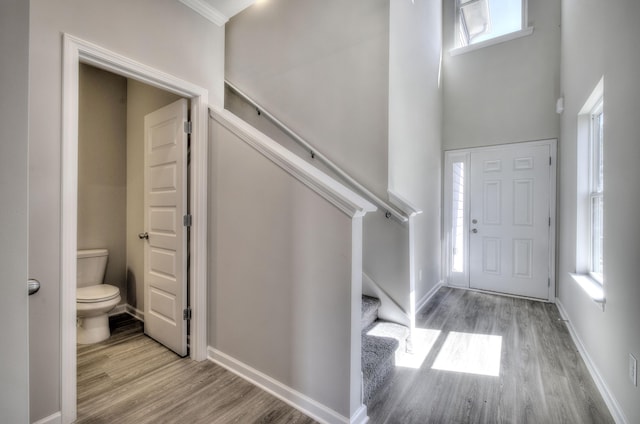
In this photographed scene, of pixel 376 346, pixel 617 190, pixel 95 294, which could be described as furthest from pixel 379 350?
pixel 95 294

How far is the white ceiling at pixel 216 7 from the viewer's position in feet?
6.81

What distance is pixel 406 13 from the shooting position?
292 centimetres

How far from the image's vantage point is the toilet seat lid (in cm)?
241

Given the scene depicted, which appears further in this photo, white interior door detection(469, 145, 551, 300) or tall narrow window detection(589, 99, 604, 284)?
white interior door detection(469, 145, 551, 300)

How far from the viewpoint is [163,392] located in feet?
5.92

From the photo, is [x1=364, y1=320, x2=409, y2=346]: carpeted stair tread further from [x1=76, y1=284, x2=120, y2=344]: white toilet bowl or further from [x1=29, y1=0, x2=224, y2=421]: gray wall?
[x1=76, y1=284, x2=120, y2=344]: white toilet bowl

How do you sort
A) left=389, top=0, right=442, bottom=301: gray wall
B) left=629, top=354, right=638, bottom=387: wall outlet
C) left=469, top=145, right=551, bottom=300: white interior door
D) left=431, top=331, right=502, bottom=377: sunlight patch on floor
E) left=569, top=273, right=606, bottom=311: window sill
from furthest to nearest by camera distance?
left=469, top=145, right=551, bottom=300: white interior door < left=389, top=0, right=442, bottom=301: gray wall < left=431, top=331, right=502, bottom=377: sunlight patch on floor < left=569, top=273, right=606, bottom=311: window sill < left=629, top=354, right=638, bottom=387: wall outlet

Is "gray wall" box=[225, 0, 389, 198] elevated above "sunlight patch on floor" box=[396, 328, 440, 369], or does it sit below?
above

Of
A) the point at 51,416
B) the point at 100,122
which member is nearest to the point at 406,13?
the point at 100,122

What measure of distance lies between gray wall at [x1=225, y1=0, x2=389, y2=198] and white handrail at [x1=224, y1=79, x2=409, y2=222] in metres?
0.06

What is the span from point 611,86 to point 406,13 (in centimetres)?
187

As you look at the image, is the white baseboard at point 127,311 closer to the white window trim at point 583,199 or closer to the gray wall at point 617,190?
the gray wall at point 617,190

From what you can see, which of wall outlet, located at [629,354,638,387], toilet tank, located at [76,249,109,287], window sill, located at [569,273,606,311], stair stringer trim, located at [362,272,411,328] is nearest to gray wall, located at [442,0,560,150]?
window sill, located at [569,273,606,311]

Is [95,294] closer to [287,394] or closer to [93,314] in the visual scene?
[93,314]
